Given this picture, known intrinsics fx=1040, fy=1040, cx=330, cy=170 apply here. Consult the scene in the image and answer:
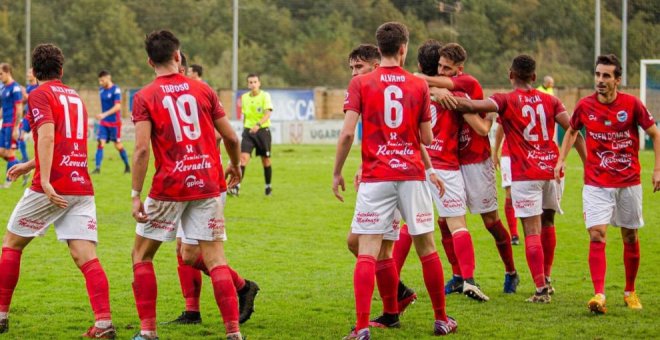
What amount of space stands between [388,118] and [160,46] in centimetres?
154

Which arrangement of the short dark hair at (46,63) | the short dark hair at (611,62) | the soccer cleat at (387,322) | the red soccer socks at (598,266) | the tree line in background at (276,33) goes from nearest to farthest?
the short dark hair at (46,63) → the soccer cleat at (387,322) → the red soccer socks at (598,266) → the short dark hair at (611,62) → the tree line in background at (276,33)

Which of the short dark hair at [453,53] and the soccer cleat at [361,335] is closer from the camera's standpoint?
the soccer cleat at [361,335]

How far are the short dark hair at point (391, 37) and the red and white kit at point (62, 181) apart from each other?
7.01 ft

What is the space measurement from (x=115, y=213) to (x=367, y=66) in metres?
8.21

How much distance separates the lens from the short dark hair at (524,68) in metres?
8.56

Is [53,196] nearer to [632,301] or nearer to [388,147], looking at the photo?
[388,147]

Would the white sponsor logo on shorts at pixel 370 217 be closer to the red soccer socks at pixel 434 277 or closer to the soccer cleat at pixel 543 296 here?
the red soccer socks at pixel 434 277

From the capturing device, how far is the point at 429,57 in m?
8.38

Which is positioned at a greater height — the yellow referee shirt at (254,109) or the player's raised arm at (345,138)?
the yellow referee shirt at (254,109)

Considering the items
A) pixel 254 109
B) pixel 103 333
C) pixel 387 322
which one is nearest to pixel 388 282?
pixel 387 322

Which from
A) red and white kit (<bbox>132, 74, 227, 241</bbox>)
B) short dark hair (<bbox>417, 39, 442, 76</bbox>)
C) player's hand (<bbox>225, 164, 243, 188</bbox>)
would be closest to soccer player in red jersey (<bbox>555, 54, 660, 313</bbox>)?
short dark hair (<bbox>417, 39, 442, 76</bbox>)

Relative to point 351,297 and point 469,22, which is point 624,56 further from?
point 351,297

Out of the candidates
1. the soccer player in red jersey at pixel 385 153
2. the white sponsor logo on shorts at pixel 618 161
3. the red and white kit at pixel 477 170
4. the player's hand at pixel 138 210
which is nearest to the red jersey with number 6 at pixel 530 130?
the red and white kit at pixel 477 170

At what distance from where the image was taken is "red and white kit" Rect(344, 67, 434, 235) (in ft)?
22.3
